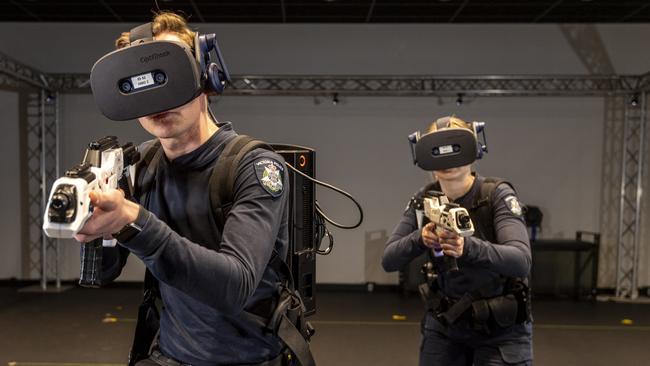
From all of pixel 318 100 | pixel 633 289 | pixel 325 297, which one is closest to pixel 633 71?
pixel 633 289

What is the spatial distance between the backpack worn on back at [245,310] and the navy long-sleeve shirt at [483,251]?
0.87m

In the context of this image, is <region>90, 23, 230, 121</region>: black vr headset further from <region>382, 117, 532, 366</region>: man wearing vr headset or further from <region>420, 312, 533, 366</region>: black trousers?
<region>420, 312, 533, 366</region>: black trousers

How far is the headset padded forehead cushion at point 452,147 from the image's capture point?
2.13 metres

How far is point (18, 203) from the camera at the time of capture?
677 centimetres

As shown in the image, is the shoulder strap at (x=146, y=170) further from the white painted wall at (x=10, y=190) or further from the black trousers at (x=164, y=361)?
the white painted wall at (x=10, y=190)

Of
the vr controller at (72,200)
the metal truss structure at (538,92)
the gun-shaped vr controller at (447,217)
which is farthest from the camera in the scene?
the metal truss structure at (538,92)

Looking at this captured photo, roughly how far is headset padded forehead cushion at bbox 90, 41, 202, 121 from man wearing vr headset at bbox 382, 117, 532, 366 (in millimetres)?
1308

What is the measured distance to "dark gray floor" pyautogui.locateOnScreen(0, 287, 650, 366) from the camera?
426cm
